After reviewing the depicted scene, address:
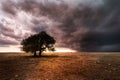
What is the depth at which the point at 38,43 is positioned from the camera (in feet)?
261

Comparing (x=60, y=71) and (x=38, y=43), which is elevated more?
(x=38, y=43)

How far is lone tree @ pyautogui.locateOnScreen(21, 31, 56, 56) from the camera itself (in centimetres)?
7974

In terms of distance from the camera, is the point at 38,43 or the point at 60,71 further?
the point at 38,43

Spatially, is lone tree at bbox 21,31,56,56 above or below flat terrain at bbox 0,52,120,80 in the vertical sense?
above

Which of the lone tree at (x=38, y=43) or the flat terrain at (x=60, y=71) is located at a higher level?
the lone tree at (x=38, y=43)

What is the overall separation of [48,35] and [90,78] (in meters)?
59.7

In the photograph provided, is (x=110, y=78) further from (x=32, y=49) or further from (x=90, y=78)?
(x=32, y=49)

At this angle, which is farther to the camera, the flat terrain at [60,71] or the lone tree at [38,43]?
the lone tree at [38,43]

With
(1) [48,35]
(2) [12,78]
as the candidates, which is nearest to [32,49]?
(1) [48,35]

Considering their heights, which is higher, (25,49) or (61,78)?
(25,49)

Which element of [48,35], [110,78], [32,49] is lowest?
[110,78]

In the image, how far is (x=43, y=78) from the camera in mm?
23344

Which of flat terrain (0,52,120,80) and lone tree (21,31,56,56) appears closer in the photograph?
flat terrain (0,52,120,80)

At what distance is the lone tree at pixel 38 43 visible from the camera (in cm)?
7974
